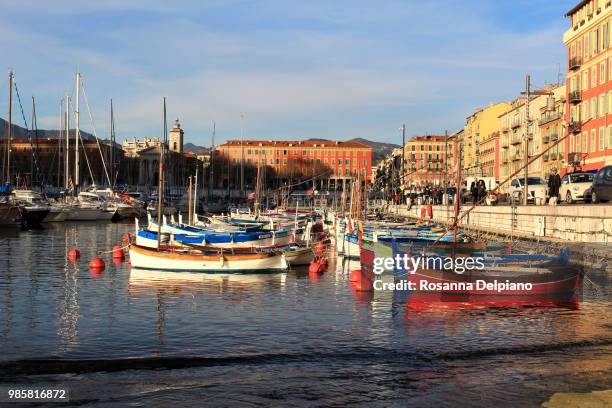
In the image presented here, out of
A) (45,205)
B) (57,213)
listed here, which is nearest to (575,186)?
(45,205)

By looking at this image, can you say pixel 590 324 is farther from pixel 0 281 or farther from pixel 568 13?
pixel 568 13

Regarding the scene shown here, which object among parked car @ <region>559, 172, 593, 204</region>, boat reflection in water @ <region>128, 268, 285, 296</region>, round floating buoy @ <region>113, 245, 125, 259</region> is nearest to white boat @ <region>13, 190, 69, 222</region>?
round floating buoy @ <region>113, 245, 125, 259</region>

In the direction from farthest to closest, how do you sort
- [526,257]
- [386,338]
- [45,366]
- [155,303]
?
[155,303] → [526,257] → [386,338] → [45,366]

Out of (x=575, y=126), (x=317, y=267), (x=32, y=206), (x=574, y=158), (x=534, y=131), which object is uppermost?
(x=534, y=131)

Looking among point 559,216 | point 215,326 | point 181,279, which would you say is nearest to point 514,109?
point 559,216

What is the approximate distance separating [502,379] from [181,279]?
712 inches

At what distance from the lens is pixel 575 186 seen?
41.0 metres

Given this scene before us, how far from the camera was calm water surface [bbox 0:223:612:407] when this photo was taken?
44.9ft

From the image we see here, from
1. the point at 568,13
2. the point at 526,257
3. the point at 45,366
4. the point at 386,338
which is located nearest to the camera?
the point at 45,366

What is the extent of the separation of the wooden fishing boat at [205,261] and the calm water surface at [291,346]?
148 inches

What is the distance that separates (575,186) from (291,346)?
2845cm

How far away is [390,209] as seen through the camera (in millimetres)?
97125

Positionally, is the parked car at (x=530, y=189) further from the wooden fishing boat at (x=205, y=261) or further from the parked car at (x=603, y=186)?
the wooden fishing boat at (x=205, y=261)

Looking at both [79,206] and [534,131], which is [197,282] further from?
[534,131]
